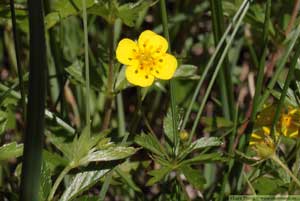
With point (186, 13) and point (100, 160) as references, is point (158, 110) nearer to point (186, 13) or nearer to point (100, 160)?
point (186, 13)

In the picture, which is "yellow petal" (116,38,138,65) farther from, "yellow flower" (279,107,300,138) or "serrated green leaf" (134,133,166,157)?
"yellow flower" (279,107,300,138)

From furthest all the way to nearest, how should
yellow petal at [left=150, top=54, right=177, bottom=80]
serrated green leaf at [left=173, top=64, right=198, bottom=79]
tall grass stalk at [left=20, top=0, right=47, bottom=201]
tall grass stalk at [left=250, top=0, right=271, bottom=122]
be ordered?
serrated green leaf at [left=173, top=64, right=198, bottom=79] → tall grass stalk at [left=250, top=0, right=271, bottom=122] → yellow petal at [left=150, top=54, right=177, bottom=80] → tall grass stalk at [left=20, top=0, right=47, bottom=201]

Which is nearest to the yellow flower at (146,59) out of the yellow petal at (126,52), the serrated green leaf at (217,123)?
the yellow petal at (126,52)

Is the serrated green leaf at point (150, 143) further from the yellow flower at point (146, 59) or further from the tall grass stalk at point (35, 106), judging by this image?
the tall grass stalk at point (35, 106)

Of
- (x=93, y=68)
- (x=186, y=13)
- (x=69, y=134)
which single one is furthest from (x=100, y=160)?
(x=186, y=13)

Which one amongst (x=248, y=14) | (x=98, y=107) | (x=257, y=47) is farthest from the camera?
(x=257, y=47)

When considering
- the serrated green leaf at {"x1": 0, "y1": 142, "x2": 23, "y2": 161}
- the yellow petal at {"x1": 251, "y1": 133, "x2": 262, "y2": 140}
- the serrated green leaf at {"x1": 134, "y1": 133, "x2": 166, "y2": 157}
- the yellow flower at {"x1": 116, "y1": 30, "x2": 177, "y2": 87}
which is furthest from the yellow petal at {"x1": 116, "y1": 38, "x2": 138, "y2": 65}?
the yellow petal at {"x1": 251, "y1": 133, "x2": 262, "y2": 140}

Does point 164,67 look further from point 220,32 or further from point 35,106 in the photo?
point 35,106
